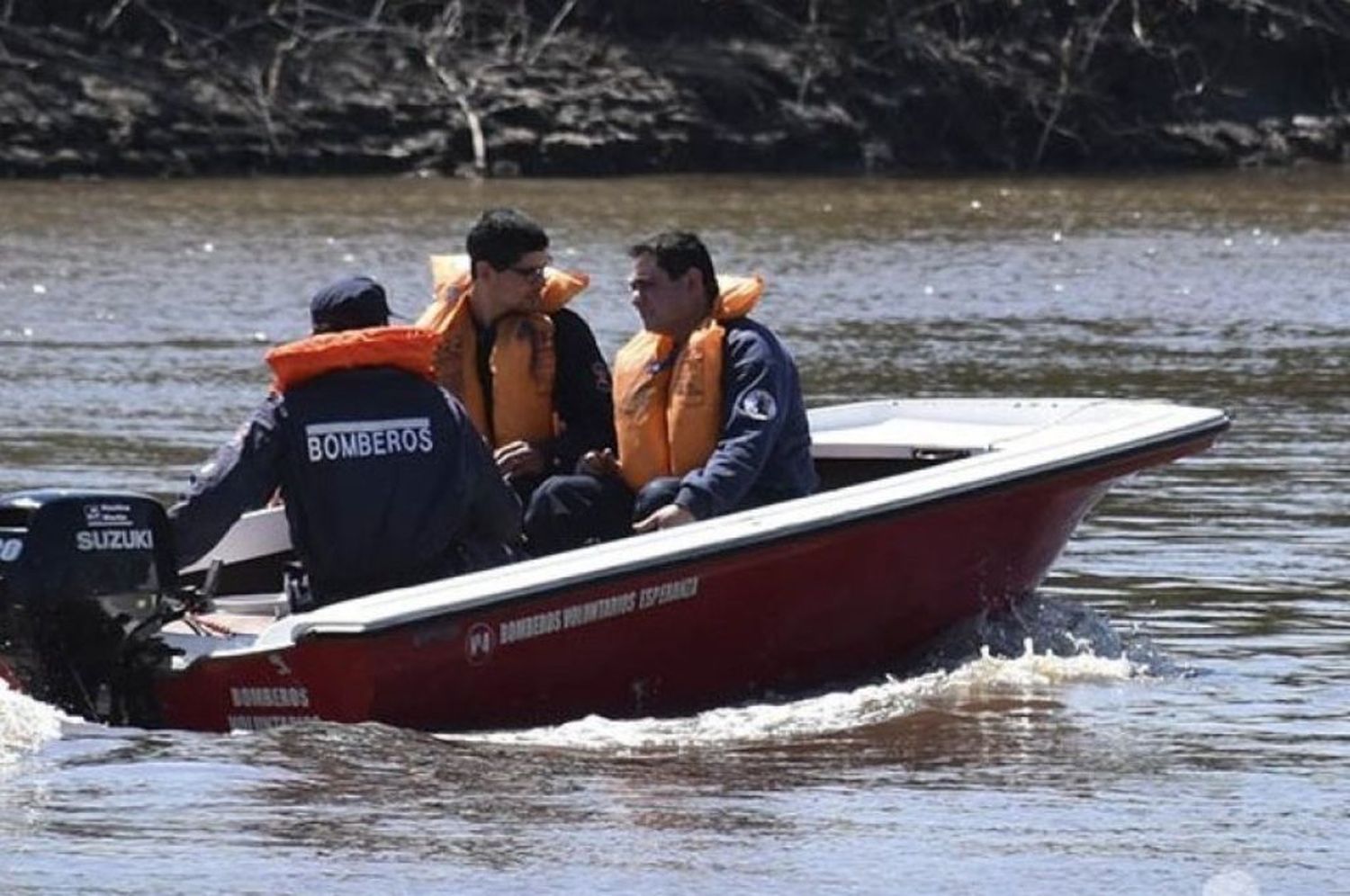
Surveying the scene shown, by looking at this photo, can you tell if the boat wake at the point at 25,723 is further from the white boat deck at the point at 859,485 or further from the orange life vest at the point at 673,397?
the orange life vest at the point at 673,397

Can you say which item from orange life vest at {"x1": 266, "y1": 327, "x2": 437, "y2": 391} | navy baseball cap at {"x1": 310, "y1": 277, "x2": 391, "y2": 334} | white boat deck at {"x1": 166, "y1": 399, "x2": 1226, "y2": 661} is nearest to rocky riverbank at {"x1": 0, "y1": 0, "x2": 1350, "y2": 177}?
white boat deck at {"x1": 166, "y1": 399, "x2": 1226, "y2": 661}

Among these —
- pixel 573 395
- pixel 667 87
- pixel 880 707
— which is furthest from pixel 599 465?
pixel 667 87

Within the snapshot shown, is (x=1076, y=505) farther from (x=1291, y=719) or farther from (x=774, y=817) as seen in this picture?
(x=774, y=817)

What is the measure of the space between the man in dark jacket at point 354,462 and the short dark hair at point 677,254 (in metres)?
0.84

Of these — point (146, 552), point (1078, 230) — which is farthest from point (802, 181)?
point (146, 552)

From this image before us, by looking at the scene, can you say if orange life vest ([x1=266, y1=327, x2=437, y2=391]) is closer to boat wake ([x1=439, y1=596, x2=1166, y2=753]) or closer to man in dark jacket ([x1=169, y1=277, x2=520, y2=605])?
man in dark jacket ([x1=169, y1=277, x2=520, y2=605])

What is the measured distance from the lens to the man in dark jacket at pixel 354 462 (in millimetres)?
7598

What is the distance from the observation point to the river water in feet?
21.6

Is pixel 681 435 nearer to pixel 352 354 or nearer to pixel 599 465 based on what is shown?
pixel 599 465

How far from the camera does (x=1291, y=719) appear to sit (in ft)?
26.8

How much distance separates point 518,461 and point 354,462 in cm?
107

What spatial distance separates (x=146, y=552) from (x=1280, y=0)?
23888 millimetres

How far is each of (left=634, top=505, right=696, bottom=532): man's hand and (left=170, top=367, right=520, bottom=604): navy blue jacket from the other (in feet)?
1.75

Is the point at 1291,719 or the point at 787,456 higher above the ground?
the point at 787,456
